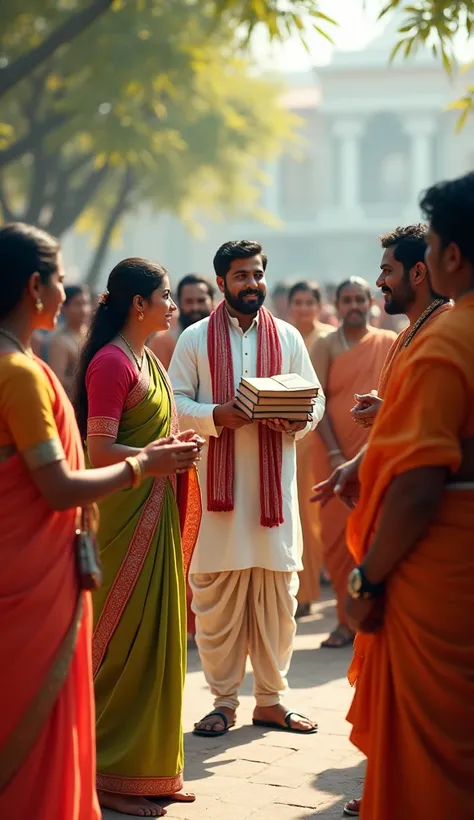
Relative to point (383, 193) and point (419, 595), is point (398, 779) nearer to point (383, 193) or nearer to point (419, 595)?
point (419, 595)

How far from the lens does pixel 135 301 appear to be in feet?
15.6

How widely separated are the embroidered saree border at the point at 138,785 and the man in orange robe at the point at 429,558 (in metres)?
1.45

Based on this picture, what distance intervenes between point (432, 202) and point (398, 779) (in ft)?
4.77

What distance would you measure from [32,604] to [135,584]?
4.40ft

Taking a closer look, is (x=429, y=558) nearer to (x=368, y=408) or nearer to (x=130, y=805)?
(x=368, y=408)

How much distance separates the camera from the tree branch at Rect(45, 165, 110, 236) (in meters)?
26.8

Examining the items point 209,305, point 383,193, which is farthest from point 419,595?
point 383,193

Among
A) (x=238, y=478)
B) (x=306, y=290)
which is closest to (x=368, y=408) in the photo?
(x=238, y=478)

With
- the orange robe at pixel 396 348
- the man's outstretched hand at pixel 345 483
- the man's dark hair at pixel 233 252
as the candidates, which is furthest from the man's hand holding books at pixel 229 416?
the man's outstretched hand at pixel 345 483

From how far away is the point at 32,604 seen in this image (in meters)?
3.37

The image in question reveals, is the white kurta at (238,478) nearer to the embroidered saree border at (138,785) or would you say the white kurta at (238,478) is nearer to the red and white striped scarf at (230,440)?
the red and white striped scarf at (230,440)

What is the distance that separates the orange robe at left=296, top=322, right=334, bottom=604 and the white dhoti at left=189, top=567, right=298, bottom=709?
2886 mm

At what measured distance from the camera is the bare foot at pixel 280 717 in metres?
5.71

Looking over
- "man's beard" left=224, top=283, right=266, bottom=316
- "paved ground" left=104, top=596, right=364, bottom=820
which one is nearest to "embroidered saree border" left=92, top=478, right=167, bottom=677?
"paved ground" left=104, top=596, right=364, bottom=820
